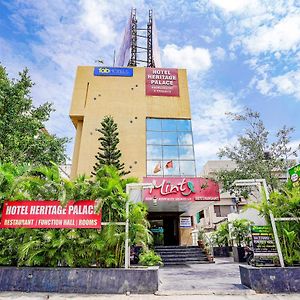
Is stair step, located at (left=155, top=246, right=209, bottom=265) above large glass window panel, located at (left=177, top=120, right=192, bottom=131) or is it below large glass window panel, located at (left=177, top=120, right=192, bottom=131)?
below

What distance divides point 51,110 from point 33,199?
9118 millimetres

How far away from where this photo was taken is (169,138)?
18.6 metres

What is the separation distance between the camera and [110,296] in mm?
4508

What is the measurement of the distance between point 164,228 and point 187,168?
4.66m

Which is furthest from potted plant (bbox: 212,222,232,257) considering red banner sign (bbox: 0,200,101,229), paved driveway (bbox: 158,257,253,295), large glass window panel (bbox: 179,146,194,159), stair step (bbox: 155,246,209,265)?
red banner sign (bbox: 0,200,101,229)

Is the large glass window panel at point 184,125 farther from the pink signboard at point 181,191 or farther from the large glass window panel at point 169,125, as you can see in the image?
the pink signboard at point 181,191

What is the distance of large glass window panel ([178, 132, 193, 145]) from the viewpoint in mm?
18594

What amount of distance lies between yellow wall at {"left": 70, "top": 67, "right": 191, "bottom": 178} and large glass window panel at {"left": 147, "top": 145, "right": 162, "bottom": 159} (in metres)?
0.39

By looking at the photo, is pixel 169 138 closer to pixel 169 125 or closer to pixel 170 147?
pixel 170 147

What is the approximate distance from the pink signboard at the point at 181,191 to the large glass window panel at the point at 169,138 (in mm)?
7206

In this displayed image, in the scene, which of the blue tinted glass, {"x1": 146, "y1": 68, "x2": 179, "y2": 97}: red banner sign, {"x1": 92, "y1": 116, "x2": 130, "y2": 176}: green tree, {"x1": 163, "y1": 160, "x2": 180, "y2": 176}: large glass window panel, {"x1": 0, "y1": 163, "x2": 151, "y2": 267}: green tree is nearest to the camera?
{"x1": 0, "y1": 163, "x2": 151, "y2": 267}: green tree

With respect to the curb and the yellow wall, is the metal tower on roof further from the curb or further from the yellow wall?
the curb

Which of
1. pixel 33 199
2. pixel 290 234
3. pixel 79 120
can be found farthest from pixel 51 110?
pixel 290 234

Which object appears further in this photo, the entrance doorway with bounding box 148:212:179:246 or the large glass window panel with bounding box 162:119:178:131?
the large glass window panel with bounding box 162:119:178:131
